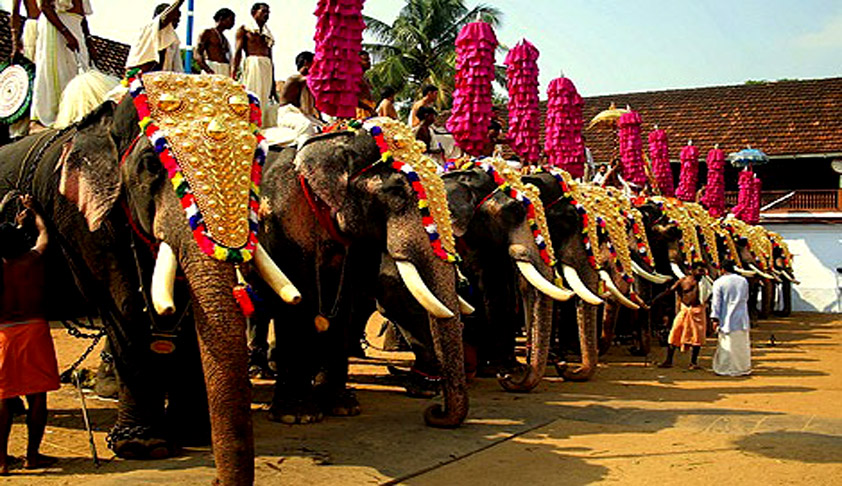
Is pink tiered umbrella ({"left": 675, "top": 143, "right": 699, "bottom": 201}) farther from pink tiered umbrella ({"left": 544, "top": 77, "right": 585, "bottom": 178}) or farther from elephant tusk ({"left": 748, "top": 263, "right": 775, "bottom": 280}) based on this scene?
pink tiered umbrella ({"left": 544, "top": 77, "right": 585, "bottom": 178})

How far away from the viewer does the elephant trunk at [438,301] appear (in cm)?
647

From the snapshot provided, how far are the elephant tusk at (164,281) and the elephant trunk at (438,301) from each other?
228cm

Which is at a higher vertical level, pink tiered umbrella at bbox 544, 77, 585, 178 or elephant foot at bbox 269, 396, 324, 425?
pink tiered umbrella at bbox 544, 77, 585, 178

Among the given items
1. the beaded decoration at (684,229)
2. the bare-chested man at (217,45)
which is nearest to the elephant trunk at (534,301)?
the bare-chested man at (217,45)

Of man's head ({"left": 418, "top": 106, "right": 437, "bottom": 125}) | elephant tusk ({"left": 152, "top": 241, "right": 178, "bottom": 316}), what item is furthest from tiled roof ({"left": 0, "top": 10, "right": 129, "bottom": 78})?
elephant tusk ({"left": 152, "top": 241, "right": 178, "bottom": 316})

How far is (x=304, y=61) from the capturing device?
9891 millimetres

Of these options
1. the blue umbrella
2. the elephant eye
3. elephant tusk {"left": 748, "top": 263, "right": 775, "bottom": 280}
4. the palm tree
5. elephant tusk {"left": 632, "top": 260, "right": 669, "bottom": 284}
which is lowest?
elephant tusk {"left": 632, "top": 260, "right": 669, "bottom": 284}

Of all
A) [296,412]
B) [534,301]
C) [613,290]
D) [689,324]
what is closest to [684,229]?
[689,324]

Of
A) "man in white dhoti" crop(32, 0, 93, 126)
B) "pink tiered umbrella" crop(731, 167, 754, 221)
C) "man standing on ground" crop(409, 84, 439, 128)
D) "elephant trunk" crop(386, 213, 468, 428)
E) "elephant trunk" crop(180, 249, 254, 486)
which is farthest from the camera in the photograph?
"pink tiered umbrella" crop(731, 167, 754, 221)

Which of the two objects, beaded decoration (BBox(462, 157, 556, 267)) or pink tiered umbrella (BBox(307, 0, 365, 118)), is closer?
pink tiered umbrella (BBox(307, 0, 365, 118))

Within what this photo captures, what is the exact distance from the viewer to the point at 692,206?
19281 millimetres

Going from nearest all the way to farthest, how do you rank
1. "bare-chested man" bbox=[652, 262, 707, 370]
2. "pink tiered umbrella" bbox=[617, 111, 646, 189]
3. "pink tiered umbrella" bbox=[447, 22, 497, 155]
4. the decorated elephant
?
the decorated elephant, "pink tiered umbrella" bbox=[447, 22, 497, 155], "bare-chested man" bbox=[652, 262, 707, 370], "pink tiered umbrella" bbox=[617, 111, 646, 189]

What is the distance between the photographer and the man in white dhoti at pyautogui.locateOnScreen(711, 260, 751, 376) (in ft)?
39.3

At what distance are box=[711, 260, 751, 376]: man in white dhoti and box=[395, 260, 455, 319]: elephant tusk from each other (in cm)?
680
